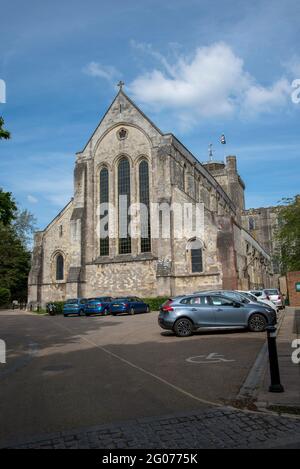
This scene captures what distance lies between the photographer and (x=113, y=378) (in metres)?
7.78

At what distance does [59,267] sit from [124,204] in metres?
8.44

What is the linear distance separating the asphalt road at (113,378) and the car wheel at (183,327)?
37 cm

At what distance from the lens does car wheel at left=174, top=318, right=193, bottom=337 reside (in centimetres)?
1396

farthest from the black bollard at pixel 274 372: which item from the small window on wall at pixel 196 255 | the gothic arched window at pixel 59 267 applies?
the gothic arched window at pixel 59 267

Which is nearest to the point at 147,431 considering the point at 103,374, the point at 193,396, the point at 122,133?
the point at 193,396

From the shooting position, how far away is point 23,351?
1180 centimetres

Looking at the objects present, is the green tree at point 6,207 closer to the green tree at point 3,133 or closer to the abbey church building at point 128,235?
the green tree at point 3,133

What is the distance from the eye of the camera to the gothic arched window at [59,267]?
120 ft

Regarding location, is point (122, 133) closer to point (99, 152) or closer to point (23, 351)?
point (99, 152)

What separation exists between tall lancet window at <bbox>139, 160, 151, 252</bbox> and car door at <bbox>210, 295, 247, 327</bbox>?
19.5 meters

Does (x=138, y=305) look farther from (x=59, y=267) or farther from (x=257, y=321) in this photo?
(x=257, y=321)

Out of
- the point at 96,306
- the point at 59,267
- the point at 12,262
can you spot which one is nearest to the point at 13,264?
the point at 12,262

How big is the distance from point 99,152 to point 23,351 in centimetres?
2707

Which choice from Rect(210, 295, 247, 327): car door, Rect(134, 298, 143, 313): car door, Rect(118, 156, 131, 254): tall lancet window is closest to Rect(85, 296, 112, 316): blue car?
Rect(134, 298, 143, 313): car door
